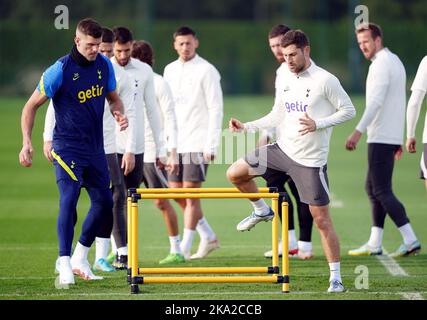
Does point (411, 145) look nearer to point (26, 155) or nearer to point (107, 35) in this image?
point (107, 35)

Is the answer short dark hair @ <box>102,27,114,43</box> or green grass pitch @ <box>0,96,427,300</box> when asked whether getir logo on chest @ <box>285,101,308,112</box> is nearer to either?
green grass pitch @ <box>0,96,427,300</box>

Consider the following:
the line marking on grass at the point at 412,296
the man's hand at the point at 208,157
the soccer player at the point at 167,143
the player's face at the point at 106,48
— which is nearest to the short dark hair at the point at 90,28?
the player's face at the point at 106,48

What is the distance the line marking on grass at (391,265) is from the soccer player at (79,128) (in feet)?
9.63

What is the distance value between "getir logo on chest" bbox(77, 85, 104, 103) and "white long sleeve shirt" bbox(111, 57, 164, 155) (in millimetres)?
1147

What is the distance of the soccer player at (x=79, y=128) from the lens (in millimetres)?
9711

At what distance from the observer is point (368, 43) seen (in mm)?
12211

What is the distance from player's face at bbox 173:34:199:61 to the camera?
12.1 metres

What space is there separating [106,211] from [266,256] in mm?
2414

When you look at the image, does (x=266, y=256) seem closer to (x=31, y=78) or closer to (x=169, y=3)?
(x=31, y=78)

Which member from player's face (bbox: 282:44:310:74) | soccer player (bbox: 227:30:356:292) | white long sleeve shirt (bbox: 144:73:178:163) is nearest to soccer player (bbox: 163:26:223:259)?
white long sleeve shirt (bbox: 144:73:178:163)

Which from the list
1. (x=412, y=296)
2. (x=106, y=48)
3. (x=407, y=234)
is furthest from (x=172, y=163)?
(x=412, y=296)

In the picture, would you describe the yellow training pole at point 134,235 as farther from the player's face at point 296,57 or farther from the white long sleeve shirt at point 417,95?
the white long sleeve shirt at point 417,95

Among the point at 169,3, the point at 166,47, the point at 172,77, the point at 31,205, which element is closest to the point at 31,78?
the point at 166,47

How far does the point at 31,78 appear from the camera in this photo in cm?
5400
